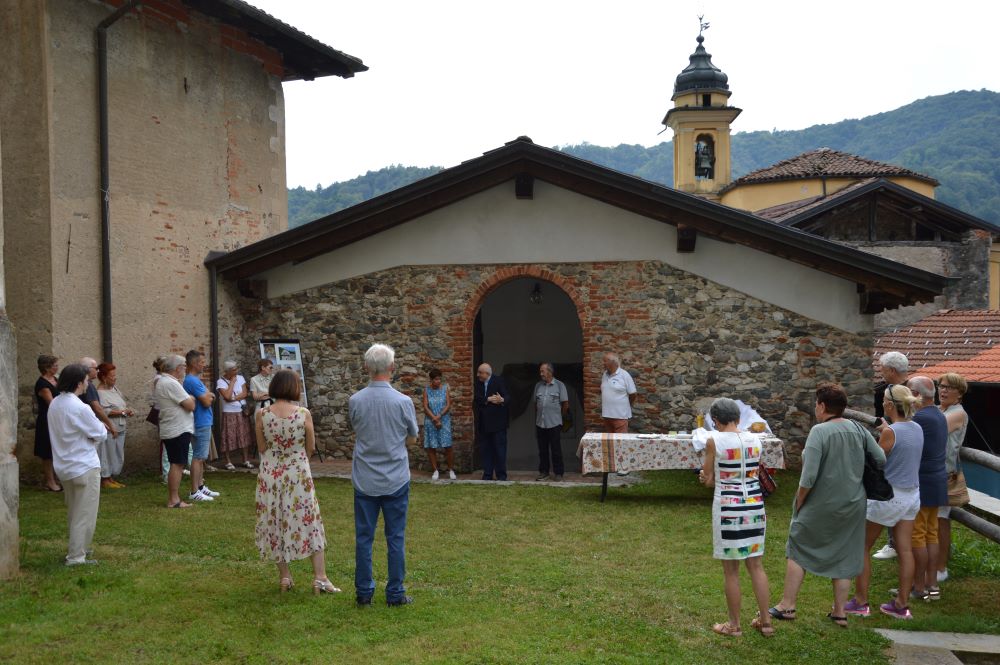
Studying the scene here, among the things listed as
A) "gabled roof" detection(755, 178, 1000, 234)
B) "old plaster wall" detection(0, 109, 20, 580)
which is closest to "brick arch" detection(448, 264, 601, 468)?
"old plaster wall" detection(0, 109, 20, 580)

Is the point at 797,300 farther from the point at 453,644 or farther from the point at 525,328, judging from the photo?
the point at 453,644

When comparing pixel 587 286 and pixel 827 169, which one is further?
pixel 827 169

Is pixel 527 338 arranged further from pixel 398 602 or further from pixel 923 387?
pixel 398 602

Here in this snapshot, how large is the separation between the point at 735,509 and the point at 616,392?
5.84m

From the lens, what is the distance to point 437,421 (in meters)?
11.0

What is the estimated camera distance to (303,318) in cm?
1243

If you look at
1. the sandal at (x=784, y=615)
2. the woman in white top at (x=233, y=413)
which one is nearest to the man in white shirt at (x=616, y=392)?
the woman in white top at (x=233, y=413)

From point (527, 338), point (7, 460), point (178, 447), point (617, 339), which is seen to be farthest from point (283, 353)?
point (7, 460)

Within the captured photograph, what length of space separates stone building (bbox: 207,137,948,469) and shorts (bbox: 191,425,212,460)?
3.03 m

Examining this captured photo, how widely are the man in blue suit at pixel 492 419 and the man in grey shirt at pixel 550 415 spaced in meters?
0.52

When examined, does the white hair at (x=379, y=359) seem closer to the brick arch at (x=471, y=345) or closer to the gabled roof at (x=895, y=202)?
the brick arch at (x=471, y=345)

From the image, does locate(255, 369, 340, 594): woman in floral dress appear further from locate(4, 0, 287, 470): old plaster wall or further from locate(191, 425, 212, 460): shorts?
locate(4, 0, 287, 470): old plaster wall

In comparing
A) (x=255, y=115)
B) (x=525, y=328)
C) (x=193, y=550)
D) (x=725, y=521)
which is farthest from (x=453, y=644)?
(x=525, y=328)

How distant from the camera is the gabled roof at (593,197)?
1073cm
